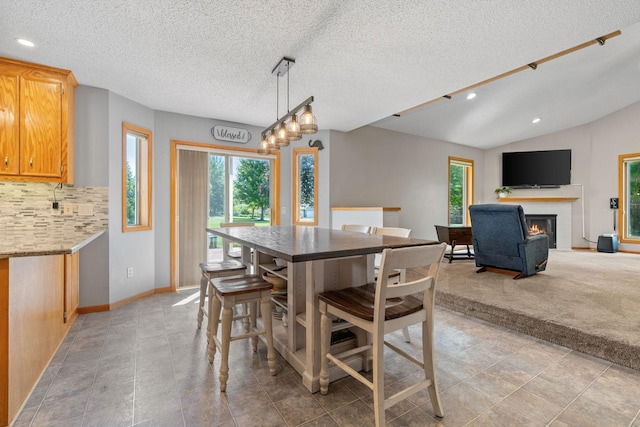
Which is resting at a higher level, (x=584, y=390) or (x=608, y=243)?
(x=608, y=243)

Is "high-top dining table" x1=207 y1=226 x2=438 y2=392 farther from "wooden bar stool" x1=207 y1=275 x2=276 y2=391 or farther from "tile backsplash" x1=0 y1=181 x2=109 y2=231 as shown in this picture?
"tile backsplash" x1=0 y1=181 x2=109 y2=231

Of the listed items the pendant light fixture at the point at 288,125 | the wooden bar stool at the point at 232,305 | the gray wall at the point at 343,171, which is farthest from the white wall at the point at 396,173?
the wooden bar stool at the point at 232,305

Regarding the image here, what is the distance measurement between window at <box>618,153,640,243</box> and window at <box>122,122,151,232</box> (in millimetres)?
9253

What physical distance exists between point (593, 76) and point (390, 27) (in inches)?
196

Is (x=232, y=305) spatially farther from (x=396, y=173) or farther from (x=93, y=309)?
(x=396, y=173)

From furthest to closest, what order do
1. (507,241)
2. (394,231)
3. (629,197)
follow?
(629,197) → (507,241) → (394,231)

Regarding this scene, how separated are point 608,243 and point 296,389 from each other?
25.6 feet

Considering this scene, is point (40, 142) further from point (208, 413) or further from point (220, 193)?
point (208, 413)

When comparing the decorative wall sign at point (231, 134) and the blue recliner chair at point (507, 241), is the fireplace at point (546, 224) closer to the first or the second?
the blue recliner chair at point (507, 241)

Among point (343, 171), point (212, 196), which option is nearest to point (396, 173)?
point (343, 171)

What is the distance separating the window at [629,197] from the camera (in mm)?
6363

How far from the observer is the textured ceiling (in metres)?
2.01

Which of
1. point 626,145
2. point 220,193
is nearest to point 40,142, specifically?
point 220,193

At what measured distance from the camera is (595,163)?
6.87 m
